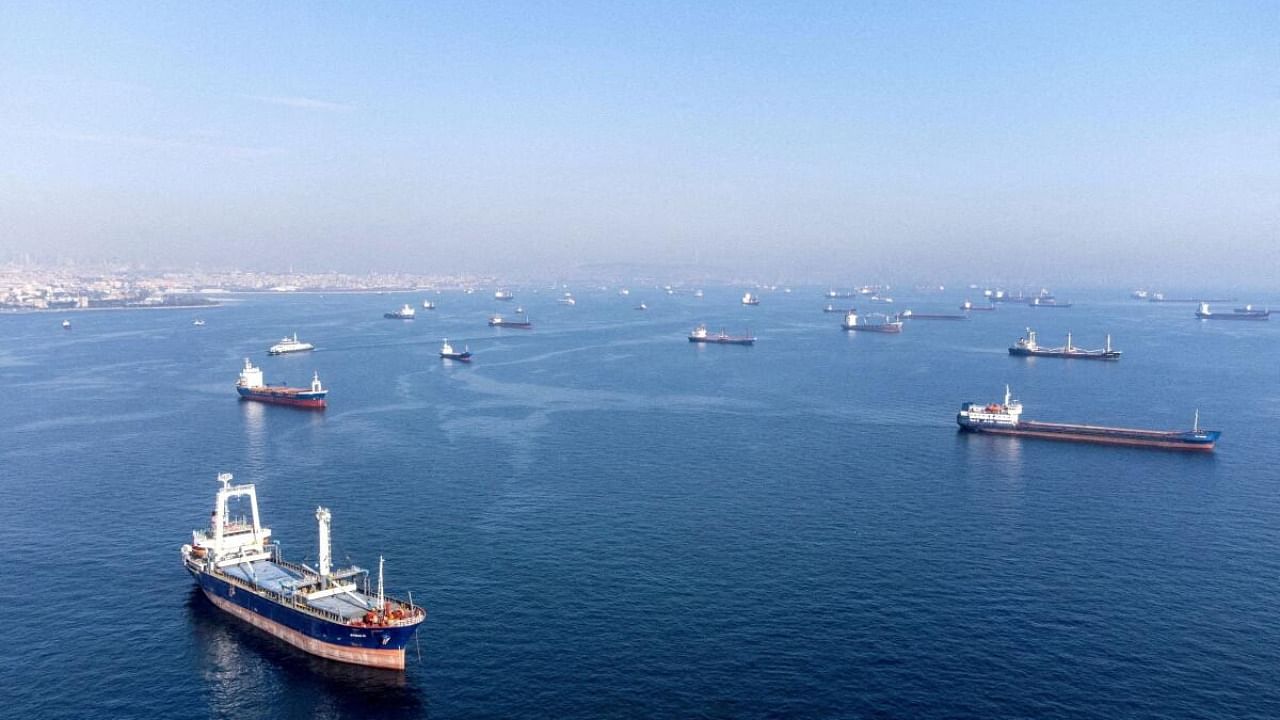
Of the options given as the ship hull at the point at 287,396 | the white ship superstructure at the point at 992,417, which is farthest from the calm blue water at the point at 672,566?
the ship hull at the point at 287,396

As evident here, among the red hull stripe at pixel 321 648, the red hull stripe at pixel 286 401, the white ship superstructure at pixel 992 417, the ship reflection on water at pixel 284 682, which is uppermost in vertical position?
the white ship superstructure at pixel 992 417

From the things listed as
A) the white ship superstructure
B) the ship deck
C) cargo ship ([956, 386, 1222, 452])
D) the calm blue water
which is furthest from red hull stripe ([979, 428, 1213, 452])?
the ship deck

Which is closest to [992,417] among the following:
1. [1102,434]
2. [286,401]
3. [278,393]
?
[1102,434]

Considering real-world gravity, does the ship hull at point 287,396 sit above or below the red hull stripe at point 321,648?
above

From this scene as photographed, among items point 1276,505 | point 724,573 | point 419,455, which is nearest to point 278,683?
point 724,573

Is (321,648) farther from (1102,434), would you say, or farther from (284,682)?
(1102,434)

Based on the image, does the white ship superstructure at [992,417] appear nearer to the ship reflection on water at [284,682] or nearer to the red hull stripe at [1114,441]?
the red hull stripe at [1114,441]
